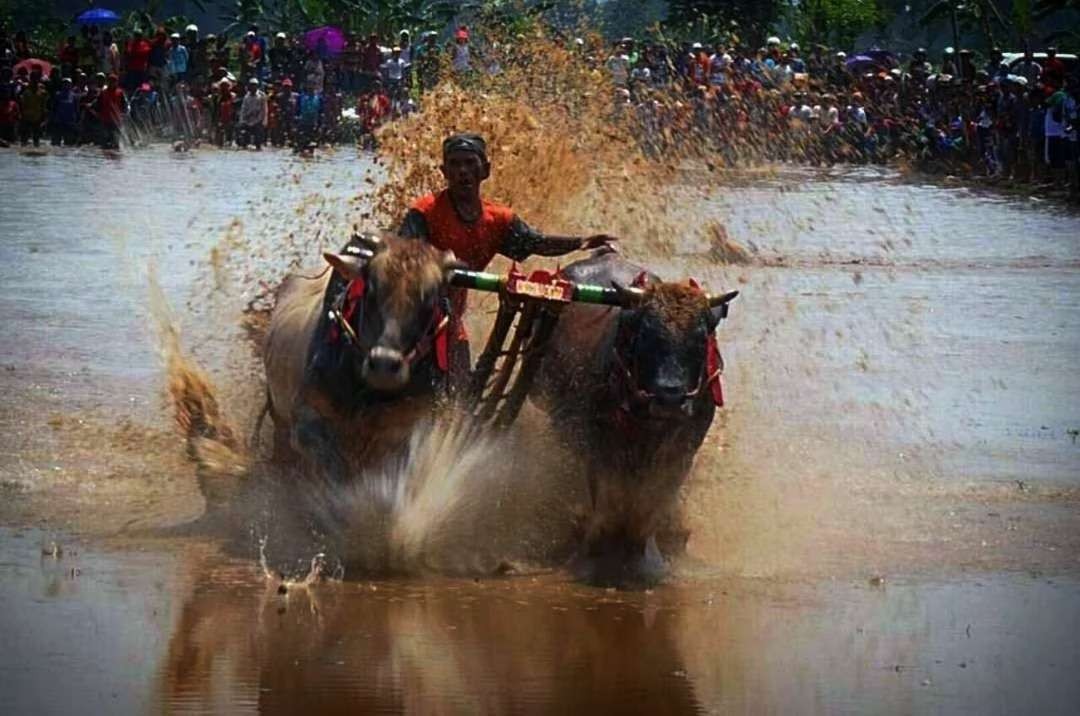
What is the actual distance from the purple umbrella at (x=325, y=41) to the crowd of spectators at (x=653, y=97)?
0.07 metres

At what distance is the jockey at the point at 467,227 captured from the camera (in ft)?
27.7

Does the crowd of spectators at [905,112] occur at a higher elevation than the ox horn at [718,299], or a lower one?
lower

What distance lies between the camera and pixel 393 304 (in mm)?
7492

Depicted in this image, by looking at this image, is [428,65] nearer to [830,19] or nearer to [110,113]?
[110,113]

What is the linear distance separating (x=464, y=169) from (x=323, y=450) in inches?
50.3

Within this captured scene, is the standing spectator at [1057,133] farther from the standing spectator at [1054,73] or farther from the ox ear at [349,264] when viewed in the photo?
the ox ear at [349,264]

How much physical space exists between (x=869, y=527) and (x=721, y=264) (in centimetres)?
663

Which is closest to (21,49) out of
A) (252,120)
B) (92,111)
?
(92,111)

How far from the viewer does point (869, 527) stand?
9.01 meters

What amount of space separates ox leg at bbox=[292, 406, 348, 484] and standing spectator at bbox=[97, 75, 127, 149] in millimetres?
23555

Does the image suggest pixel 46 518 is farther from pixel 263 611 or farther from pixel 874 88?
pixel 874 88

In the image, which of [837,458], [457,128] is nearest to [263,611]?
[837,458]

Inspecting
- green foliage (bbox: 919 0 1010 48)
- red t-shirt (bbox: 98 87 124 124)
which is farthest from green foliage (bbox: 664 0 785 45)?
red t-shirt (bbox: 98 87 124 124)

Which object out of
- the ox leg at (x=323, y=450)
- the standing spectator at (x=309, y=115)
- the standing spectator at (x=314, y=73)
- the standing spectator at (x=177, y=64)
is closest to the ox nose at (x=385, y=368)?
the ox leg at (x=323, y=450)
